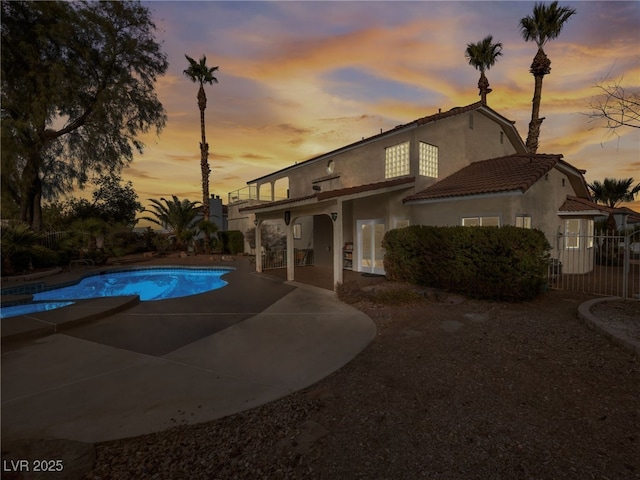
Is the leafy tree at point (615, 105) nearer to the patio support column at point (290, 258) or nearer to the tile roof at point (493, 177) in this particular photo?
the tile roof at point (493, 177)

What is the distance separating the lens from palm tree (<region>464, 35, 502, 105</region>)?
24438 mm

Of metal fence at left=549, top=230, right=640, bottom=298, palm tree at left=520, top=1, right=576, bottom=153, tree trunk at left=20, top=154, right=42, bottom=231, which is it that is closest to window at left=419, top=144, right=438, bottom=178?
metal fence at left=549, top=230, right=640, bottom=298

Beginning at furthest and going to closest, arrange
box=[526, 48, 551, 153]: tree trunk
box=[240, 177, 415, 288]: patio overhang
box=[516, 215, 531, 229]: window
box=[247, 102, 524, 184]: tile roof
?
box=[526, 48, 551, 153]: tree trunk
box=[247, 102, 524, 184]: tile roof
box=[516, 215, 531, 229]: window
box=[240, 177, 415, 288]: patio overhang

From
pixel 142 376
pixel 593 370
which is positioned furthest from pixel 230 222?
pixel 593 370

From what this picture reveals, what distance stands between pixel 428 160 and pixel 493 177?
9.54ft

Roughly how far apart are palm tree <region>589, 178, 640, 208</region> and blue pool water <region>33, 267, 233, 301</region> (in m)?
35.0

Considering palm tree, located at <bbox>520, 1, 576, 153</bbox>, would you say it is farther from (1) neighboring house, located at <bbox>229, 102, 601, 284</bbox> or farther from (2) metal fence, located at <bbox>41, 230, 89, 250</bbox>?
(2) metal fence, located at <bbox>41, 230, 89, 250</bbox>

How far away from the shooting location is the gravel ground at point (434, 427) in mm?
2734

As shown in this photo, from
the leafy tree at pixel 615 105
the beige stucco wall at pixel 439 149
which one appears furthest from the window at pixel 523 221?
the leafy tree at pixel 615 105

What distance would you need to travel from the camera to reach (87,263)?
62.5 ft

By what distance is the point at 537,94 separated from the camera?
20234mm

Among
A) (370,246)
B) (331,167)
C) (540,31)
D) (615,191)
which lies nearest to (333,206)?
(370,246)

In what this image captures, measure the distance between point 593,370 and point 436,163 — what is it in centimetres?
1098

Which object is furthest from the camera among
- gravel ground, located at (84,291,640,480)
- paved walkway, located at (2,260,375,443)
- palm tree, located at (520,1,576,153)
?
palm tree, located at (520,1,576,153)
